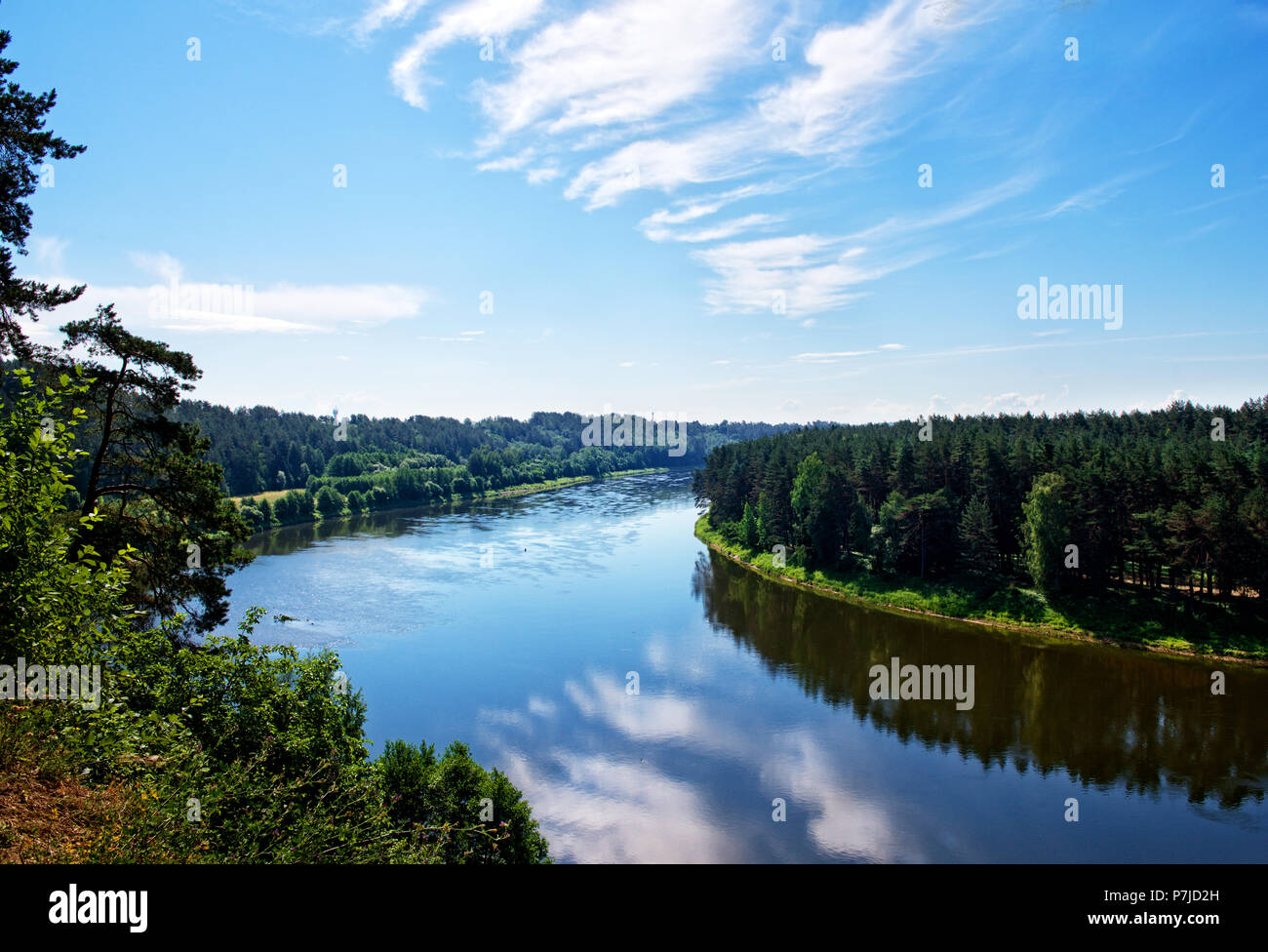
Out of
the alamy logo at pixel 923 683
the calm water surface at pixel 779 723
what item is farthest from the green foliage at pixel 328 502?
the alamy logo at pixel 923 683

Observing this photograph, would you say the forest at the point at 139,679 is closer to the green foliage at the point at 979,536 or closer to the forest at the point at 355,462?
the green foliage at the point at 979,536

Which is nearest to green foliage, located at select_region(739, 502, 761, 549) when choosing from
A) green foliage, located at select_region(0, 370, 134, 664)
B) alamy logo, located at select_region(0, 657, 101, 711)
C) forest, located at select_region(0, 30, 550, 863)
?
forest, located at select_region(0, 30, 550, 863)

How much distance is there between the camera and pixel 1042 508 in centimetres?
4381

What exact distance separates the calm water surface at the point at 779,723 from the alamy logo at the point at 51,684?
624 inches

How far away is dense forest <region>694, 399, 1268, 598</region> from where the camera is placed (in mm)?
38312

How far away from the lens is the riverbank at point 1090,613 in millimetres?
36625

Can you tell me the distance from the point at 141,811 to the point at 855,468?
61315mm

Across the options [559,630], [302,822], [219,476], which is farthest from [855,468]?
[302,822]

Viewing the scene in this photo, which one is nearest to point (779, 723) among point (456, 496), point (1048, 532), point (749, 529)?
point (1048, 532)

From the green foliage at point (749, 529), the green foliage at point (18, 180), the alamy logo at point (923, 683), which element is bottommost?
the alamy logo at point (923, 683)

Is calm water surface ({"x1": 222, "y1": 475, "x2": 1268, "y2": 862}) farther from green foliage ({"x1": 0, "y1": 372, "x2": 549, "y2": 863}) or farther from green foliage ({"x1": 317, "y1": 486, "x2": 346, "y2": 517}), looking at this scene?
green foliage ({"x1": 317, "y1": 486, "x2": 346, "y2": 517})

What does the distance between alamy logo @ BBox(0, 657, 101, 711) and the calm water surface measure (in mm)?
15838
